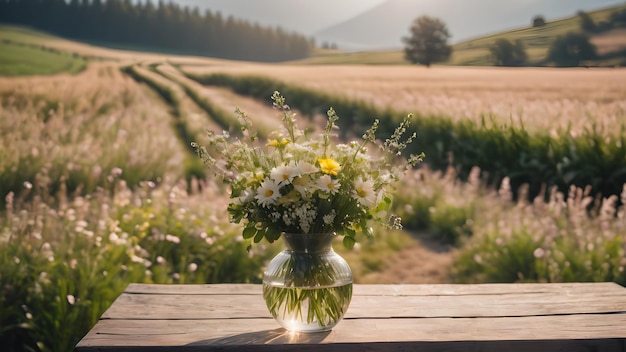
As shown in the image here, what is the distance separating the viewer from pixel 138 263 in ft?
12.6

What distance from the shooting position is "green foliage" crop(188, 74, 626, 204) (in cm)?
518

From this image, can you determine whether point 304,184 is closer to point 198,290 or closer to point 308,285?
point 308,285

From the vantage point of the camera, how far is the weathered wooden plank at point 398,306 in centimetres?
232

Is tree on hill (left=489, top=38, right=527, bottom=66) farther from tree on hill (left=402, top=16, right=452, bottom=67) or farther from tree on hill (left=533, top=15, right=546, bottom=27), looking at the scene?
tree on hill (left=402, top=16, right=452, bottom=67)

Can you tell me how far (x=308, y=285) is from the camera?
207 centimetres

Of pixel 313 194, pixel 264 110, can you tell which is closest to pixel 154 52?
pixel 264 110

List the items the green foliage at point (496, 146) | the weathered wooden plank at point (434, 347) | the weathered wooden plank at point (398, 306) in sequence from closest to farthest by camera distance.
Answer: the weathered wooden plank at point (434, 347) → the weathered wooden plank at point (398, 306) → the green foliage at point (496, 146)

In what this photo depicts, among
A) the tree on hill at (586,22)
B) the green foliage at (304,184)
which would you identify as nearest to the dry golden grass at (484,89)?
the tree on hill at (586,22)

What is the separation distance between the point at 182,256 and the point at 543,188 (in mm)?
2602

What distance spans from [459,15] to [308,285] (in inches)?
160

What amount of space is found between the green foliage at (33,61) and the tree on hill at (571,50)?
→ 143 inches

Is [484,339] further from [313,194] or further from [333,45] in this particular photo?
[333,45]

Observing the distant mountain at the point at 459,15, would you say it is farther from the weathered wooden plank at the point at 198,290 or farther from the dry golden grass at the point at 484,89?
the weathered wooden plank at the point at 198,290

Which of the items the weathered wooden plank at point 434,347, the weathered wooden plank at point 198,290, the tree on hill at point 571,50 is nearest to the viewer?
the weathered wooden plank at point 434,347
